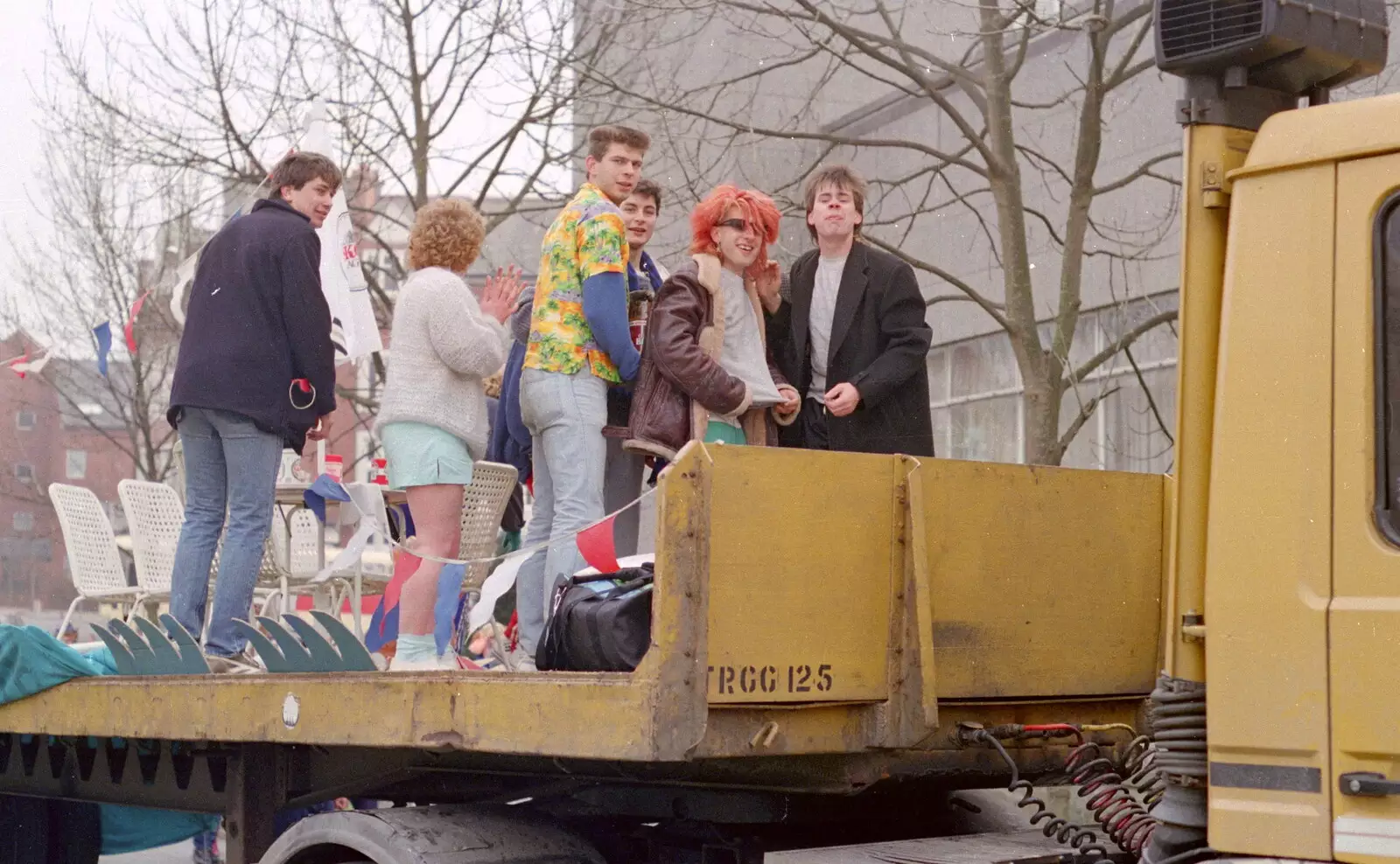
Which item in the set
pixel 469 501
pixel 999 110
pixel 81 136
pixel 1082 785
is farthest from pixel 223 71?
pixel 1082 785

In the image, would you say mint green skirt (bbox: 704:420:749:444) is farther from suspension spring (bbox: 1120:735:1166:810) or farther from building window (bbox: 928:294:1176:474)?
building window (bbox: 928:294:1176:474)

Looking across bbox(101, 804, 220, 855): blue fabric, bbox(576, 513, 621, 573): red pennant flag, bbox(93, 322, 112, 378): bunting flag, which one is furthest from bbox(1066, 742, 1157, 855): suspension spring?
bbox(93, 322, 112, 378): bunting flag

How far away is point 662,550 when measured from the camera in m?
3.06

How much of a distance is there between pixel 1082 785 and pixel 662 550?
1.27 metres

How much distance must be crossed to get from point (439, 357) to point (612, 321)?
2.39 feet

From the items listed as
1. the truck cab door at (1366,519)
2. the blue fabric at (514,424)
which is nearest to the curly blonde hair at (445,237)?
the blue fabric at (514,424)

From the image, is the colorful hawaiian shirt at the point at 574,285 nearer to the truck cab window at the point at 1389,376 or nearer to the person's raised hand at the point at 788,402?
the person's raised hand at the point at 788,402

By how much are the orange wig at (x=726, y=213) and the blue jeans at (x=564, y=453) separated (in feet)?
1.87

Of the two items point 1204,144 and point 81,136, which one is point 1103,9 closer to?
point 1204,144

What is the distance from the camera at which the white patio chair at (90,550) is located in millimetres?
8547

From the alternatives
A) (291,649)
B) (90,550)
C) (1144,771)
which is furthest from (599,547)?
(90,550)

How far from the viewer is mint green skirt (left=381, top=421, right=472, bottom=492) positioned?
556cm

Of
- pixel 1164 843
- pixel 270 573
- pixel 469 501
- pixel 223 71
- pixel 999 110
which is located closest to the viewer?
pixel 1164 843

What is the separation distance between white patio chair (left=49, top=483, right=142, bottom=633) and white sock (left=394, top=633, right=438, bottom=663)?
328cm
